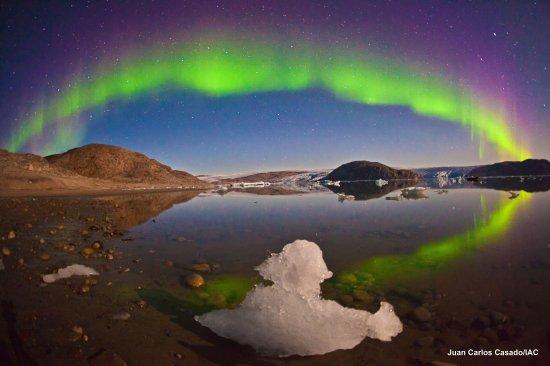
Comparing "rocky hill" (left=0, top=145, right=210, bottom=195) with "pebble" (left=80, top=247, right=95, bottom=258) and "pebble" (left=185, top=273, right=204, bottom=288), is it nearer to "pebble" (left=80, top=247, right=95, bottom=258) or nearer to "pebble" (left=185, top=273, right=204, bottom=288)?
"pebble" (left=80, top=247, right=95, bottom=258)

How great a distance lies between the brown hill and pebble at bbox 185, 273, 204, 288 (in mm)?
100945

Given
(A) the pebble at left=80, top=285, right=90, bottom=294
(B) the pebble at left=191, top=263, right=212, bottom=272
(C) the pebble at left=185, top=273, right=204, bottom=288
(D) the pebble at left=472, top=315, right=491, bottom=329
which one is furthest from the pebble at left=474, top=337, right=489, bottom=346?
(A) the pebble at left=80, top=285, right=90, bottom=294

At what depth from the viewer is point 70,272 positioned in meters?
7.94

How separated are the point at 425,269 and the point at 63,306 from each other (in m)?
9.10

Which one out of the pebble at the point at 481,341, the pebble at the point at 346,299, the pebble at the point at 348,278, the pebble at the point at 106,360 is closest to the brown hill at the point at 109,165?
the pebble at the point at 348,278

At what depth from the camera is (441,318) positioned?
228 inches

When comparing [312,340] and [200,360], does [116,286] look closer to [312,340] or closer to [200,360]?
[200,360]

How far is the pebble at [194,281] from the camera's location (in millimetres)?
7505

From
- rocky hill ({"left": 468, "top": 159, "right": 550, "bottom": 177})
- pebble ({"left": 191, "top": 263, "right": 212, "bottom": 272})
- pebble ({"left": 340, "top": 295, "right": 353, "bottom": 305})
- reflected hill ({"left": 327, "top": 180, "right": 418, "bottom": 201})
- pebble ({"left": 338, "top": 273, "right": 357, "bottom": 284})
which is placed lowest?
pebble ({"left": 340, "top": 295, "right": 353, "bottom": 305})

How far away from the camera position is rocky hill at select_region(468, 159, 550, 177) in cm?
15925

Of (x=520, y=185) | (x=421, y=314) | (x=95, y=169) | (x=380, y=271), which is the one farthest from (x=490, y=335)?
(x=95, y=169)

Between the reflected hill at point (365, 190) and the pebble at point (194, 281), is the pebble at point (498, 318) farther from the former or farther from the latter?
the reflected hill at point (365, 190)

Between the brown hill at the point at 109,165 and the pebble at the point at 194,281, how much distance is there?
10095cm

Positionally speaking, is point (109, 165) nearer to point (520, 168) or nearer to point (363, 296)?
point (363, 296)
